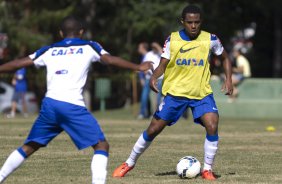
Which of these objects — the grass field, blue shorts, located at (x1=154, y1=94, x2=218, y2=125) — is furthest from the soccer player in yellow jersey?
the grass field

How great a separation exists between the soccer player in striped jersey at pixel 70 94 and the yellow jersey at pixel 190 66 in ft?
6.40

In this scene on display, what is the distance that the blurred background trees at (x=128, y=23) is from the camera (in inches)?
1444

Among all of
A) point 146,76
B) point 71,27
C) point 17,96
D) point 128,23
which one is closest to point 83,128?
point 71,27

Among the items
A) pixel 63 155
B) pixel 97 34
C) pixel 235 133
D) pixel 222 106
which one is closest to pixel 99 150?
pixel 63 155

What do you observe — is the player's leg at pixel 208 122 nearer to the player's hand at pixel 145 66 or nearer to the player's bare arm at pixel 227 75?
the player's bare arm at pixel 227 75

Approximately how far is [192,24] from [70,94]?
2.42m

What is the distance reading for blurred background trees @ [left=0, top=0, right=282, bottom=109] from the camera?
1444 inches

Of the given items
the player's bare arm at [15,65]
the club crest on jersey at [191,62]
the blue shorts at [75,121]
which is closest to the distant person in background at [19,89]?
the club crest on jersey at [191,62]

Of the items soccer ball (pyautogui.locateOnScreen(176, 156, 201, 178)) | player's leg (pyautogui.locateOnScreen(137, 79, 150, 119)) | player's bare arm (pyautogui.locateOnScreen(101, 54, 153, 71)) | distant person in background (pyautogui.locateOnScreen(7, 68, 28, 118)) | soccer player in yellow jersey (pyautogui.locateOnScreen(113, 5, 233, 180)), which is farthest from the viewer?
distant person in background (pyautogui.locateOnScreen(7, 68, 28, 118))

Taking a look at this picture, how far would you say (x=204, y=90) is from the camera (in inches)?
457

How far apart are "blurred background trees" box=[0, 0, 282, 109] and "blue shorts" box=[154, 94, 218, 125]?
20.9m

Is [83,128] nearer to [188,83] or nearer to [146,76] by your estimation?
[188,83]

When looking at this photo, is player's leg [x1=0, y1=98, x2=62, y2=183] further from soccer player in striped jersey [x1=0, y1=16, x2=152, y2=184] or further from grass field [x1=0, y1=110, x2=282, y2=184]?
grass field [x1=0, y1=110, x2=282, y2=184]

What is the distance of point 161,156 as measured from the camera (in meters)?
14.2
